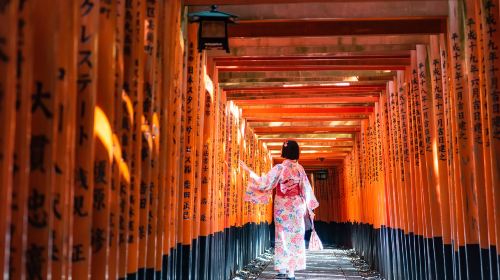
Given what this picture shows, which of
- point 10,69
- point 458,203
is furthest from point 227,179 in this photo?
point 10,69

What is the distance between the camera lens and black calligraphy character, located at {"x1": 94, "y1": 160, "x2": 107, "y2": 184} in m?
3.74

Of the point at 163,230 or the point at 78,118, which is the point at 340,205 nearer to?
the point at 163,230

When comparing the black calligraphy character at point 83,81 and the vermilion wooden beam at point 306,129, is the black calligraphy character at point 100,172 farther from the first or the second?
the vermilion wooden beam at point 306,129

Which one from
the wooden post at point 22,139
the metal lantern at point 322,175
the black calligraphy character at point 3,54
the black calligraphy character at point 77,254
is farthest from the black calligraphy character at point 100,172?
the metal lantern at point 322,175

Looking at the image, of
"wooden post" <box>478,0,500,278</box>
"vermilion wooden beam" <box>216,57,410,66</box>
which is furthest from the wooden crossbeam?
"wooden post" <box>478,0,500,278</box>

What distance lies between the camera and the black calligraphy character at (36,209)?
114 inches

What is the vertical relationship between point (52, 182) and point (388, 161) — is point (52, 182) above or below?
below

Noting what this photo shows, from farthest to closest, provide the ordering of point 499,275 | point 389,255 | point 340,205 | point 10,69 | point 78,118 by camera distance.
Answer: point 340,205
point 389,255
point 499,275
point 78,118
point 10,69

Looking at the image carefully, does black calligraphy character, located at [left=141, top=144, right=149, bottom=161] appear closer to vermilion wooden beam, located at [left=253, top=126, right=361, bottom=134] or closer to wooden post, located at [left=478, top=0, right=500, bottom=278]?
wooden post, located at [left=478, top=0, right=500, bottom=278]

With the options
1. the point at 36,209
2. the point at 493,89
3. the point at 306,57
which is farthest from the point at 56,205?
the point at 306,57

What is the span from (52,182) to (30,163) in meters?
0.13

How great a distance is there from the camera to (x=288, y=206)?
35.4ft

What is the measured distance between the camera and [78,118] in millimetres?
3438

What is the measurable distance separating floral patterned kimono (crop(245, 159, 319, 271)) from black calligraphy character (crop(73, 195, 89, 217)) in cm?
733
